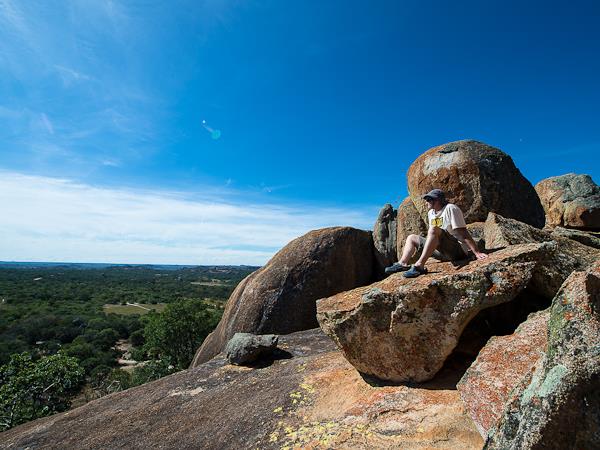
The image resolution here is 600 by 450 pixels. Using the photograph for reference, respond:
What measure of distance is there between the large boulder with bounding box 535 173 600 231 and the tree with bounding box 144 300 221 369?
98.3 feet

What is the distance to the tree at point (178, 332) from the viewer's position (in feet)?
109

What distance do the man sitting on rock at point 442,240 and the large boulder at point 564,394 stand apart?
10.8ft

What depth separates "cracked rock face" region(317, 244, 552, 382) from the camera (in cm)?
642

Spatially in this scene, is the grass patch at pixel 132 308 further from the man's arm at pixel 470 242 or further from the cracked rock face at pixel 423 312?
the man's arm at pixel 470 242

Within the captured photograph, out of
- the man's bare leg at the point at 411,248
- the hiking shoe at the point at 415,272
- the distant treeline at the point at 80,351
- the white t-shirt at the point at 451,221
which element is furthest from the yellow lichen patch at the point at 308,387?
the distant treeline at the point at 80,351

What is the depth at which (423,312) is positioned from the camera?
6777 millimetres

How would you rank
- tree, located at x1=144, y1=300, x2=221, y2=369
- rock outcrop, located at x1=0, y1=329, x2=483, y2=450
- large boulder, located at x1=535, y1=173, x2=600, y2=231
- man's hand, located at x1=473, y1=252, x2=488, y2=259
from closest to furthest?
1. rock outcrop, located at x1=0, y1=329, x2=483, y2=450
2. man's hand, located at x1=473, y1=252, x2=488, y2=259
3. large boulder, located at x1=535, y1=173, x2=600, y2=231
4. tree, located at x1=144, y1=300, x2=221, y2=369

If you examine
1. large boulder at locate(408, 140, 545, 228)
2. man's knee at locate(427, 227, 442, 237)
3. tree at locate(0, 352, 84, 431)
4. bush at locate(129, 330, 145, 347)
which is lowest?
bush at locate(129, 330, 145, 347)

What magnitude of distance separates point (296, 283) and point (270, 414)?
9.01 metres

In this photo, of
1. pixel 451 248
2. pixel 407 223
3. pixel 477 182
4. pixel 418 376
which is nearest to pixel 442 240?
pixel 451 248

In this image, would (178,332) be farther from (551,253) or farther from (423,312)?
(551,253)

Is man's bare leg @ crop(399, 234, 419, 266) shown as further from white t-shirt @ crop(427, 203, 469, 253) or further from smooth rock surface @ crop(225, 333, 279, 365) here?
smooth rock surface @ crop(225, 333, 279, 365)

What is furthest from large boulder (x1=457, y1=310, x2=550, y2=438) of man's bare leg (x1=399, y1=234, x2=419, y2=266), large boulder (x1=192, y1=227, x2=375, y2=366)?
large boulder (x1=192, y1=227, x2=375, y2=366)

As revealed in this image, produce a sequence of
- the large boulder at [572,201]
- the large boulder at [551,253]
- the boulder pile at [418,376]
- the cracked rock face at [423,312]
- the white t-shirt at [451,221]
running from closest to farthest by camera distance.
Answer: the boulder pile at [418,376] → the cracked rock face at [423,312] → the large boulder at [551,253] → the white t-shirt at [451,221] → the large boulder at [572,201]
